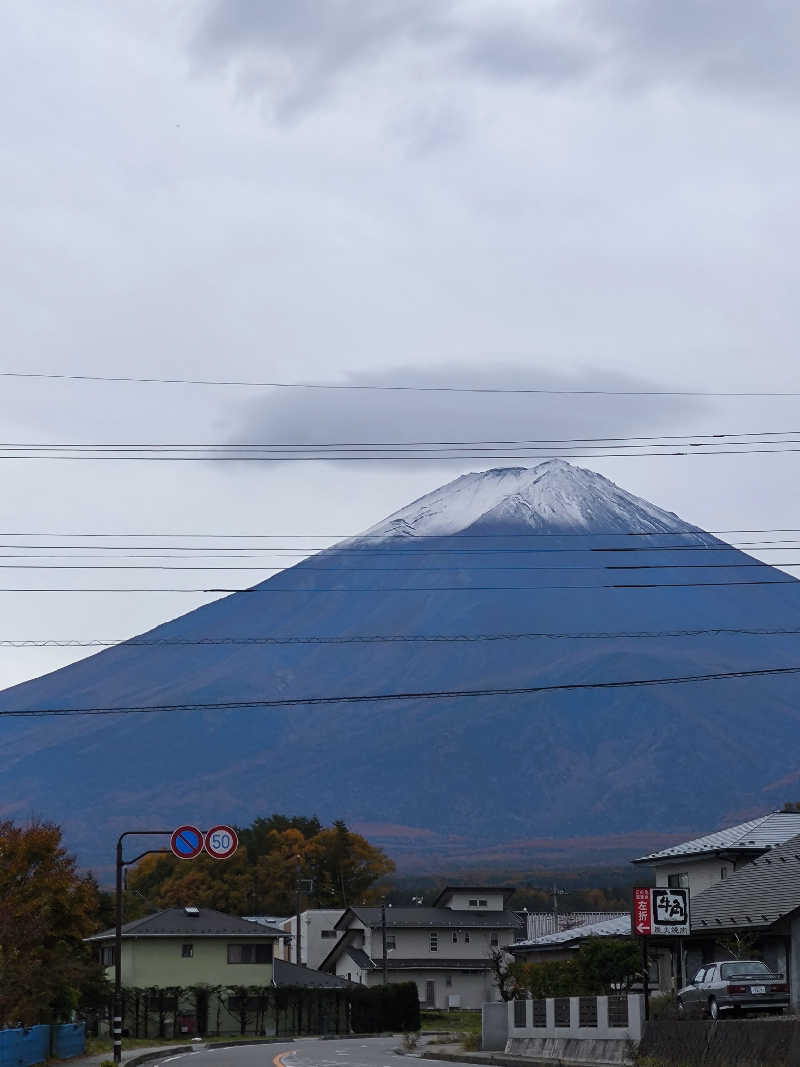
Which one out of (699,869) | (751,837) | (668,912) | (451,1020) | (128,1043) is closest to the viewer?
(668,912)

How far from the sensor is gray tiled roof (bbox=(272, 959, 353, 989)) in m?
83.1

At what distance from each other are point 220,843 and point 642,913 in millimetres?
13058

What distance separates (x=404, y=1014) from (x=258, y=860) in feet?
192

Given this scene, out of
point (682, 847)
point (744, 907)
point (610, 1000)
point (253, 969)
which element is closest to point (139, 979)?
point (253, 969)

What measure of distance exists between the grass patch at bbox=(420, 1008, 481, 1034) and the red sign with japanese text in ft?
141

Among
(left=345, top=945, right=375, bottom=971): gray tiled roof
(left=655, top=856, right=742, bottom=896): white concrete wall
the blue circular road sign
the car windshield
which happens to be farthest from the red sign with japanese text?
(left=345, top=945, right=375, bottom=971): gray tiled roof

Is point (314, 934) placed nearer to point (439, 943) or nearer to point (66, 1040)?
point (439, 943)

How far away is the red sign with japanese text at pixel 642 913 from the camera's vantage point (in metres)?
33.2

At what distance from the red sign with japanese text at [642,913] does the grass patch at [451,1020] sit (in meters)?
42.9

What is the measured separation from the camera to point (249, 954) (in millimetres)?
79000

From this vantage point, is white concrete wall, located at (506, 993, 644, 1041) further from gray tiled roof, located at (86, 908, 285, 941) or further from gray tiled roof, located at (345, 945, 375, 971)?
gray tiled roof, located at (345, 945, 375, 971)

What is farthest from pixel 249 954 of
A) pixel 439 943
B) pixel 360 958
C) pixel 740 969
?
pixel 740 969

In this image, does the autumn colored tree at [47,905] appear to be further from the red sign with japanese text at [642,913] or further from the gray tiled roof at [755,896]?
the gray tiled roof at [755,896]

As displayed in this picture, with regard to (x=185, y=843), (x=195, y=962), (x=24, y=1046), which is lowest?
(x=24, y=1046)
